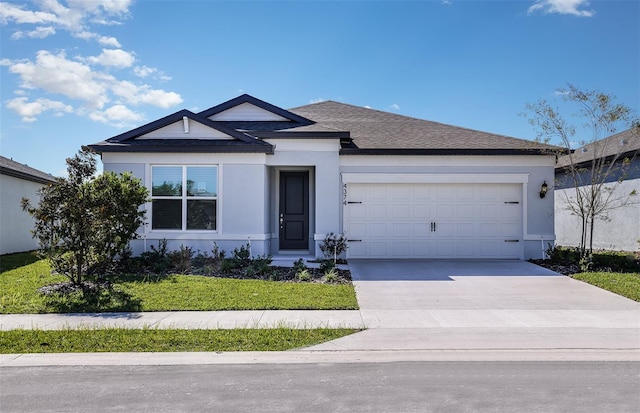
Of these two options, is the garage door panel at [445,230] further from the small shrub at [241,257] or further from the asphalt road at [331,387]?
the asphalt road at [331,387]

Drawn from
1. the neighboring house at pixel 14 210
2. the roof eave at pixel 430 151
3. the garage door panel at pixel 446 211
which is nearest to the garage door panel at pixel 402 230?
the garage door panel at pixel 446 211

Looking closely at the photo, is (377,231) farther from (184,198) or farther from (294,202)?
(184,198)

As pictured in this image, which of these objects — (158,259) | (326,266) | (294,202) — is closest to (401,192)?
(294,202)

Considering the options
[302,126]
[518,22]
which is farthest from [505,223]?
[302,126]

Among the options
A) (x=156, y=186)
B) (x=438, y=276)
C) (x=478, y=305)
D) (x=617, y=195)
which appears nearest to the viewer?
(x=478, y=305)

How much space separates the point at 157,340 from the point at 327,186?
792cm

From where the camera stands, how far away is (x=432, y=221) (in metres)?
13.8

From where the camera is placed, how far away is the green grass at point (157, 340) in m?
5.80

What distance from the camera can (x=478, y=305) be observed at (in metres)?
8.26

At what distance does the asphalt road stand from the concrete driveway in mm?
772

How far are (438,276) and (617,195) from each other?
10332 mm

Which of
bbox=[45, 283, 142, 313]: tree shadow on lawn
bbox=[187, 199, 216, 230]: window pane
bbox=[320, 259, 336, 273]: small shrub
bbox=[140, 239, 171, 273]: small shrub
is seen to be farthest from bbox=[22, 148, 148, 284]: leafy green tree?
bbox=[320, 259, 336, 273]: small shrub

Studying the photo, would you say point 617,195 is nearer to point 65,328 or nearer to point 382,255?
point 382,255

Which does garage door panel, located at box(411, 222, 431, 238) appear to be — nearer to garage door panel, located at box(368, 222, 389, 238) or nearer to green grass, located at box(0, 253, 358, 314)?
garage door panel, located at box(368, 222, 389, 238)
